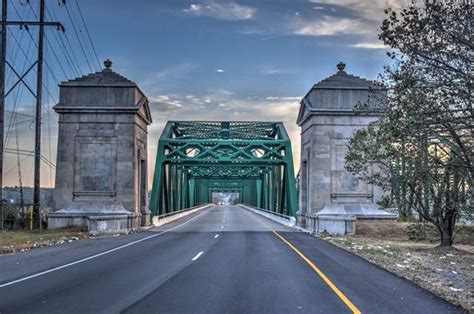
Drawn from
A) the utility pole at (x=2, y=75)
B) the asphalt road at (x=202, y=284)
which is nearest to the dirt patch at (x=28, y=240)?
the asphalt road at (x=202, y=284)

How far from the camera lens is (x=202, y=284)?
10.4m

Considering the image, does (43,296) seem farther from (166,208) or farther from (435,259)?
(166,208)

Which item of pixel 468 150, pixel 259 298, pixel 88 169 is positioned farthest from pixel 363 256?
pixel 88 169

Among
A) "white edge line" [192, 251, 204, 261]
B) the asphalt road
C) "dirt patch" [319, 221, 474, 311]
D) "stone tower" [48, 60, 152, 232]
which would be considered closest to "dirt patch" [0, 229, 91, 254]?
the asphalt road

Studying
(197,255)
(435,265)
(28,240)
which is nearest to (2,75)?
(28,240)

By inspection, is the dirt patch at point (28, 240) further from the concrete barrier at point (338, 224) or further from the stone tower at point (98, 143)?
the concrete barrier at point (338, 224)

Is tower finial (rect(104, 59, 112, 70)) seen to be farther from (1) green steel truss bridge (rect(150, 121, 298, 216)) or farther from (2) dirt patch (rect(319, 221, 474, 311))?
(2) dirt patch (rect(319, 221, 474, 311))

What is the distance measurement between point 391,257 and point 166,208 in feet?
110

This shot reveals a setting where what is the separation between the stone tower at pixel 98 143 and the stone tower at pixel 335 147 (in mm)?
10616

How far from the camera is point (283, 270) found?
12742mm

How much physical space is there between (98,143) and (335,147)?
46.0 feet

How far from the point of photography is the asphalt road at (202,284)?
26.8ft

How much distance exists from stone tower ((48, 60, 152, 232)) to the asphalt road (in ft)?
46.3

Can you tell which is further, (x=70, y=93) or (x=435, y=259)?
(x=70, y=93)
